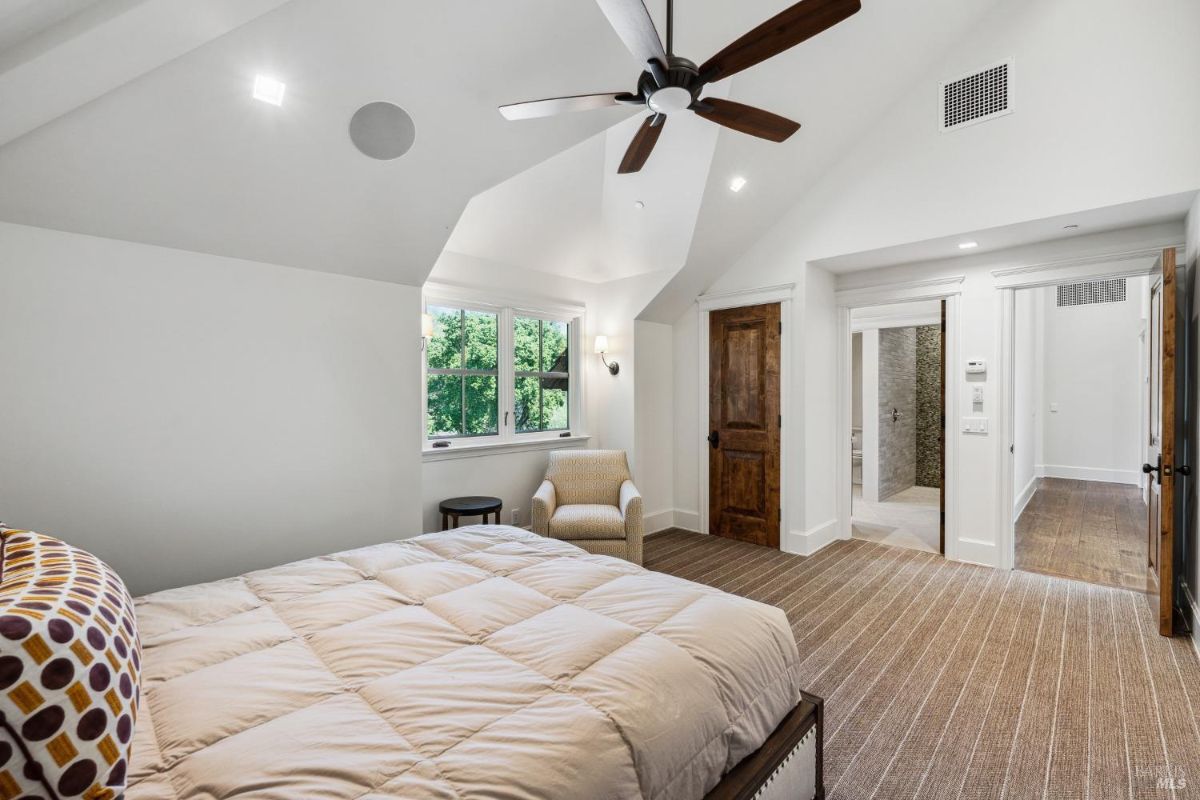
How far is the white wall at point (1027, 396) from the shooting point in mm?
6020

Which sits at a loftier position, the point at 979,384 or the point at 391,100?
the point at 391,100

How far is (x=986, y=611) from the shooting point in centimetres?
333

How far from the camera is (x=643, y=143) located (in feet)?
8.85

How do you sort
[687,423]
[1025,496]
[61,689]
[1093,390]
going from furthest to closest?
[1093,390] < [1025,496] < [687,423] < [61,689]

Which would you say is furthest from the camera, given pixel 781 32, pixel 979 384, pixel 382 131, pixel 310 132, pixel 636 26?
pixel 979 384

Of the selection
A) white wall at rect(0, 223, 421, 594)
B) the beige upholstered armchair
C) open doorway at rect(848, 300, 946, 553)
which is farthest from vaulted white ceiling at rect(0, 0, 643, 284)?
open doorway at rect(848, 300, 946, 553)

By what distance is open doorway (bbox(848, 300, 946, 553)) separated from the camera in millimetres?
5336

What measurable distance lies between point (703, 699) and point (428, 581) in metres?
1.06

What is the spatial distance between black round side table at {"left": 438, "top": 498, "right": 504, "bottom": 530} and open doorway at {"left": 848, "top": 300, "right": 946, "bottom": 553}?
11.1 feet

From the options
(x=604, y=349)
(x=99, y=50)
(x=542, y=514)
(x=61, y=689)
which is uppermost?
(x=99, y=50)

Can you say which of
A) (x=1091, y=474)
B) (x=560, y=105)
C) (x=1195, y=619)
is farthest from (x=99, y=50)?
(x=1091, y=474)

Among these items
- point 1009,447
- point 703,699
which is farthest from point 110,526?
point 1009,447

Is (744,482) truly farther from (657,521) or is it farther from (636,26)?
(636,26)

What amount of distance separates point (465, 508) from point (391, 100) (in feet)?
8.25
